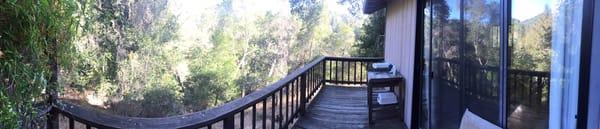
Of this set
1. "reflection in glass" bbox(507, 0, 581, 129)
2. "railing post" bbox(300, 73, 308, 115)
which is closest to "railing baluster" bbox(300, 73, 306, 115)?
"railing post" bbox(300, 73, 308, 115)

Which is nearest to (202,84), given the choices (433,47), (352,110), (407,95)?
(352,110)

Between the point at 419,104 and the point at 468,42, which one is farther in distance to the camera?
the point at 419,104

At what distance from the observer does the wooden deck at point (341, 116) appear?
4.73 metres

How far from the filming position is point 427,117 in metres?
4.02

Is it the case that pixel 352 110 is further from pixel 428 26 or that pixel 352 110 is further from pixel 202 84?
pixel 202 84

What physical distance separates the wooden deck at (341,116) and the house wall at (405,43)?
0.77ft

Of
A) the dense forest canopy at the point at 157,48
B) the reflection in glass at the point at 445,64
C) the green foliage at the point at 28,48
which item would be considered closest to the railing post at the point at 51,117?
the dense forest canopy at the point at 157,48

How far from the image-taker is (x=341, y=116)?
Answer: 5195mm

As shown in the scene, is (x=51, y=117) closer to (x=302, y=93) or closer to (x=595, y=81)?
(x=595, y=81)

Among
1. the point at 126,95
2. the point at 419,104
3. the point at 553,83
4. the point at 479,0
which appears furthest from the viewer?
the point at 126,95

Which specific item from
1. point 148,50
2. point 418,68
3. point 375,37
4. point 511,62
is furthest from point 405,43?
point 148,50

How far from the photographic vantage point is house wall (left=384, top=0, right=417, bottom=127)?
471 cm

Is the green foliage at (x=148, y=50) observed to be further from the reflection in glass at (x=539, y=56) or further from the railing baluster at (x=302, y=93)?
the railing baluster at (x=302, y=93)

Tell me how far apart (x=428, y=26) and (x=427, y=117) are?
2.81 ft
